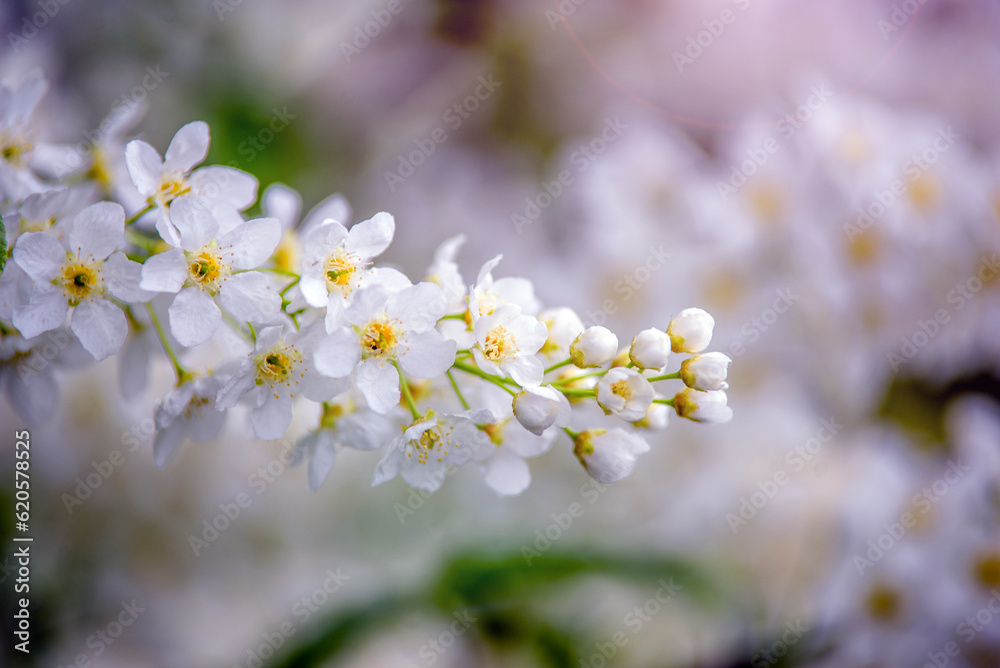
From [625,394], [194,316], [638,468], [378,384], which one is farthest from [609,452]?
[638,468]

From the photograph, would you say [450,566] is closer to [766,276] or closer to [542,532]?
[542,532]

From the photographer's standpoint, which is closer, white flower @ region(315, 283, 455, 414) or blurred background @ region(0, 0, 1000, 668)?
white flower @ region(315, 283, 455, 414)

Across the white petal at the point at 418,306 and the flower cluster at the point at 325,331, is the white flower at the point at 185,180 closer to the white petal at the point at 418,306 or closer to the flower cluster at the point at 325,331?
the flower cluster at the point at 325,331

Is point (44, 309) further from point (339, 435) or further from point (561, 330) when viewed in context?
point (561, 330)

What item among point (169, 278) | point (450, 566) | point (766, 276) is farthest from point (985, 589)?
point (169, 278)

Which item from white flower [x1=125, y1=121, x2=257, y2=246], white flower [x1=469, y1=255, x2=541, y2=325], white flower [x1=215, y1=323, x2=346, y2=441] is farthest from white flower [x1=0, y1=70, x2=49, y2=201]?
white flower [x1=469, y1=255, x2=541, y2=325]

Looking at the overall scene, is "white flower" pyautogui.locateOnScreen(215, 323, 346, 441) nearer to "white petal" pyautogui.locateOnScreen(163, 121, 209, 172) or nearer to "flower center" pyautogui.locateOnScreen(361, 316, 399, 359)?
"flower center" pyautogui.locateOnScreen(361, 316, 399, 359)

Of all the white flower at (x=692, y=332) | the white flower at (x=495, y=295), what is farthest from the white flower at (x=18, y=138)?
the white flower at (x=692, y=332)
